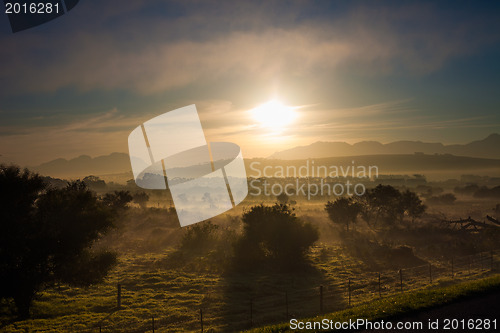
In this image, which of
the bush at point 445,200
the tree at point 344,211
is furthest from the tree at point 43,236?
the bush at point 445,200

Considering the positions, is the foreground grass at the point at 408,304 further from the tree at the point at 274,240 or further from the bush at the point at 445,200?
the bush at the point at 445,200

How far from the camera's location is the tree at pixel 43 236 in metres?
24.8

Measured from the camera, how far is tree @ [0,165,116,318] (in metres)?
24.8

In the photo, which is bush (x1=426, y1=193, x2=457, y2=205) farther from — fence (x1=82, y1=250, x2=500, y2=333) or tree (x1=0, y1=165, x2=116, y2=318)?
tree (x1=0, y1=165, x2=116, y2=318)

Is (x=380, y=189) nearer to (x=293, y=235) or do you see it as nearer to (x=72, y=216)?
(x=293, y=235)

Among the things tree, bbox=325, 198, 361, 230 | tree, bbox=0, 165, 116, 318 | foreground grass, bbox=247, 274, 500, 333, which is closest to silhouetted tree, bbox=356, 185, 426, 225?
tree, bbox=325, 198, 361, 230

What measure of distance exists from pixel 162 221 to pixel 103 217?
5241 centimetres

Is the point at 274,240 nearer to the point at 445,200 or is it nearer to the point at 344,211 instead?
the point at 344,211

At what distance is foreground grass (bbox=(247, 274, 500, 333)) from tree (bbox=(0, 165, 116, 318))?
710 inches

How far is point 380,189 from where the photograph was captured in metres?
76.1

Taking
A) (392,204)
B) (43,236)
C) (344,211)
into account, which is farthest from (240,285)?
(392,204)

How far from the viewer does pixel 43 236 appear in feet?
85.2

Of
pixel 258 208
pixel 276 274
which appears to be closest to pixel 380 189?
pixel 258 208

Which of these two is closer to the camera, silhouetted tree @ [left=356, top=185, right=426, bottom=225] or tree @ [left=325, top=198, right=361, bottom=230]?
tree @ [left=325, top=198, right=361, bottom=230]
